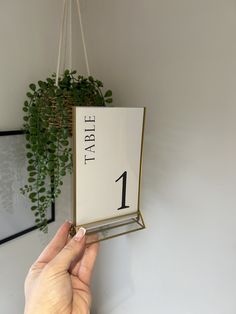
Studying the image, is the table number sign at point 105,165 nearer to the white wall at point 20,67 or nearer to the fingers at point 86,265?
the fingers at point 86,265

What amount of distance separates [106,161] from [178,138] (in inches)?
12.8

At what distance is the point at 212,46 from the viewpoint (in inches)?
35.2

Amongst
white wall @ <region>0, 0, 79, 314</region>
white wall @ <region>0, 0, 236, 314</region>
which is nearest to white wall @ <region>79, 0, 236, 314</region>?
white wall @ <region>0, 0, 236, 314</region>

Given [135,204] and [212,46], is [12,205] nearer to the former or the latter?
[135,204]

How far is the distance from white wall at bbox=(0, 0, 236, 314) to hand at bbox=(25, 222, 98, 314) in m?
0.33

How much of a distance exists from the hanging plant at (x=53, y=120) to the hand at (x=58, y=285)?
0.74 ft

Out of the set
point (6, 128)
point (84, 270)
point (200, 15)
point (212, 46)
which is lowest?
point (84, 270)

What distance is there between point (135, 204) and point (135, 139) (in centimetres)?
22

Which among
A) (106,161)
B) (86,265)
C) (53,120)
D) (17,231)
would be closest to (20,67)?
(53,120)

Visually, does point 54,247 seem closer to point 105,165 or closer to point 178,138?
point 105,165

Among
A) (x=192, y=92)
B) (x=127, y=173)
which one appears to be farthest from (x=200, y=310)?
(x=192, y=92)

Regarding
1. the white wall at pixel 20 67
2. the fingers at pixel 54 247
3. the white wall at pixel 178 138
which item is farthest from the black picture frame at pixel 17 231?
the white wall at pixel 178 138

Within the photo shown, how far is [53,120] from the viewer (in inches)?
35.6

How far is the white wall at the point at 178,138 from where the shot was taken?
904 millimetres
